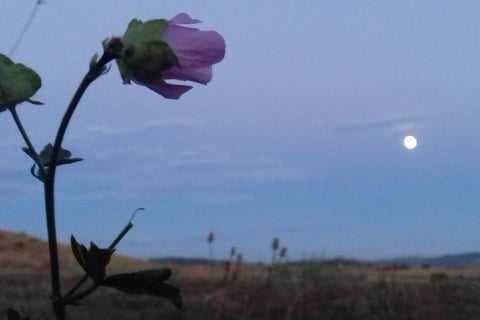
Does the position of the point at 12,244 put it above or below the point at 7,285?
above

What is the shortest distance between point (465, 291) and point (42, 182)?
686 centimetres

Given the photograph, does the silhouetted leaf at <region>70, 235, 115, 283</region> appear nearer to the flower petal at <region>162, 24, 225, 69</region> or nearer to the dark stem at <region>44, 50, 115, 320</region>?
the dark stem at <region>44, 50, 115, 320</region>

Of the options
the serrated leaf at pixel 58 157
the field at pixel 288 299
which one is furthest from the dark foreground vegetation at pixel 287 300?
the serrated leaf at pixel 58 157

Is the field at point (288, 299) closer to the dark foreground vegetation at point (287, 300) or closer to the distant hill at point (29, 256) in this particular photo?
the dark foreground vegetation at point (287, 300)

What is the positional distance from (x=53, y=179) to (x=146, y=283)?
0.13 meters

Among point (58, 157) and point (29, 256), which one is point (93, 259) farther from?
point (29, 256)

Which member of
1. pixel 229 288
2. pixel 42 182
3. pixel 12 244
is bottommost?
pixel 42 182

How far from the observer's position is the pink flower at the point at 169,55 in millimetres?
927

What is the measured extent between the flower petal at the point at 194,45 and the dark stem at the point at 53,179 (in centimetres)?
5

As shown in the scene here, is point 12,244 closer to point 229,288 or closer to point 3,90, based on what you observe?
point 229,288

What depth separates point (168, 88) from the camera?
94 centimetres

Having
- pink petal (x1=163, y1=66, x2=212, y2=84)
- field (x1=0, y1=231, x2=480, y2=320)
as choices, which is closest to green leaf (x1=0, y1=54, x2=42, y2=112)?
pink petal (x1=163, y1=66, x2=212, y2=84)

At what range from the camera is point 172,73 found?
0.94 meters

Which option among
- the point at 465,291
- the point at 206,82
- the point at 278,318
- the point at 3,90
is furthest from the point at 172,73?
the point at 465,291
